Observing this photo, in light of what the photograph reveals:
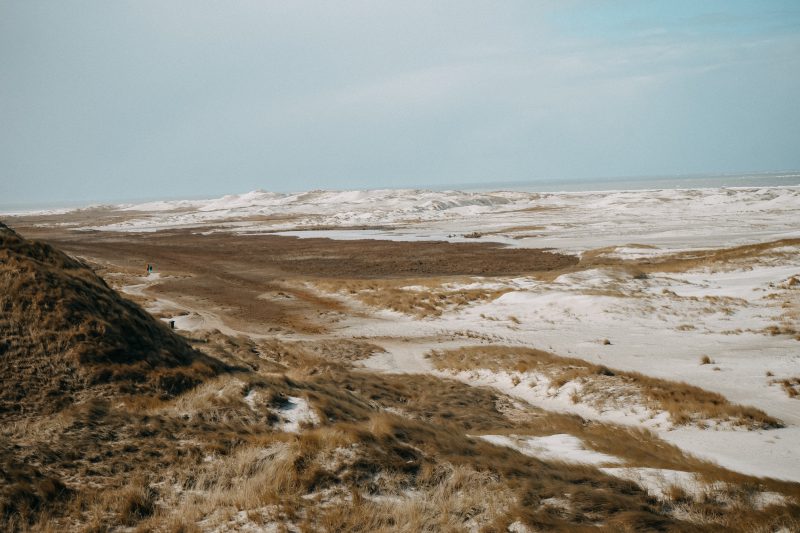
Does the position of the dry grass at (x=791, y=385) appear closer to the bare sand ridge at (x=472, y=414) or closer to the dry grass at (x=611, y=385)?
the bare sand ridge at (x=472, y=414)

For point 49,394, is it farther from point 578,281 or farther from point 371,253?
point 371,253

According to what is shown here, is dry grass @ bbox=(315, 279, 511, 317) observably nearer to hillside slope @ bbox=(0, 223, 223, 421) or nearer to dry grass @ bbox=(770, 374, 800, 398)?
dry grass @ bbox=(770, 374, 800, 398)

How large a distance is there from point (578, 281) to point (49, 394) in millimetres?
28164

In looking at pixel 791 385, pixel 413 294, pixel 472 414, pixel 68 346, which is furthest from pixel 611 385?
pixel 413 294

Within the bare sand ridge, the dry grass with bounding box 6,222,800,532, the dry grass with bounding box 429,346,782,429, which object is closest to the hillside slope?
the dry grass with bounding box 6,222,800,532

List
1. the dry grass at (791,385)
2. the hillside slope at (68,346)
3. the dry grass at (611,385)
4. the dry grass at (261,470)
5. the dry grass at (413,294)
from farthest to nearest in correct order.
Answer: the dry grass at (413,294) < the dry grass at (791,385) < the dry grass at (611,385) < the hillside slope at (68,346) < the dry grass at (261,470)

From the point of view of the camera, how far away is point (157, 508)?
6.11 metres

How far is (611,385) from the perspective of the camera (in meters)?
14.7

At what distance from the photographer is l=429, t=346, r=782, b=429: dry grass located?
1214 cm

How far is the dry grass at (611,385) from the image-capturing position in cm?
1214

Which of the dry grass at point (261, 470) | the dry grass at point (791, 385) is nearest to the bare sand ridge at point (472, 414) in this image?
the dry grass at point (261, 470)

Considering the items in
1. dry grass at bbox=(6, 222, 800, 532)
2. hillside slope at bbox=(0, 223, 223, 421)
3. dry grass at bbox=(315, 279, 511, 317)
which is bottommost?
dry grass at bbox=(315, 279, 511, 317)

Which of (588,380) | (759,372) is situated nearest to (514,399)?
A: (588,380)

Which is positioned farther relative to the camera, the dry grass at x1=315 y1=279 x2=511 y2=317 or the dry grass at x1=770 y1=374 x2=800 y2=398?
the dry grass at x1=315 y1=279 x2=511 y2=317
